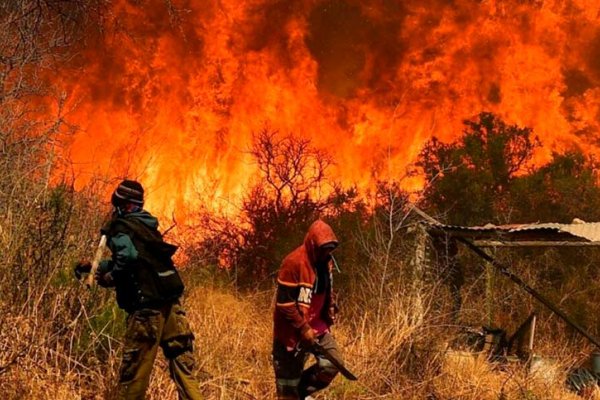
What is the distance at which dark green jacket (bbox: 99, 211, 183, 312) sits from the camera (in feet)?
17.0

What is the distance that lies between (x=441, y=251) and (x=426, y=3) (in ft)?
46.7

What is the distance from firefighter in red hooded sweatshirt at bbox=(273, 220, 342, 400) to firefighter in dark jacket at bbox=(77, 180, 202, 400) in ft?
2.77

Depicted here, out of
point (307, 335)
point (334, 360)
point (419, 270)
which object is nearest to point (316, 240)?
point (307, 335)

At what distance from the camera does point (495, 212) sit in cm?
1523

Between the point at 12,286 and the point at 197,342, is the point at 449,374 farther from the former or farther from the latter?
the point at 12,286

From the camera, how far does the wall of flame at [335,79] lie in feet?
58.5

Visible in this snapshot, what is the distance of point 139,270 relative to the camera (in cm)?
522

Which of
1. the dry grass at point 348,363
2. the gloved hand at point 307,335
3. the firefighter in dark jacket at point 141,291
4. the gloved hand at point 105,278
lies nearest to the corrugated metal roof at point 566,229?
the dry grass at point 348,363

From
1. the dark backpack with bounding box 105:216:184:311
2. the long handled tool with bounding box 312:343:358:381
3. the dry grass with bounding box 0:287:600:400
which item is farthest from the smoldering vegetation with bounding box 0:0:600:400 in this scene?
the long handled tool with bounding box 312:343:358:381

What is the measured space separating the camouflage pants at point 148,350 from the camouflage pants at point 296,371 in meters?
0.81

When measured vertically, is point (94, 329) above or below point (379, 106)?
below

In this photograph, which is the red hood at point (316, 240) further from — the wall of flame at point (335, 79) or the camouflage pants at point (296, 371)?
the wall of flame at point (335, 79)

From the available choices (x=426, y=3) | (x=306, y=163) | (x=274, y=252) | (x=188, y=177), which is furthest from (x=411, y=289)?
(x=426, y=3)

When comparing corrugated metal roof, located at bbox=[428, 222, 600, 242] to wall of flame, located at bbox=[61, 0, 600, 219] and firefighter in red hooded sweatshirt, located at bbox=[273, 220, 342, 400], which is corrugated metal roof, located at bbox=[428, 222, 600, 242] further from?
wall of flame, located at bbox=[61, 0, 600, 219]
